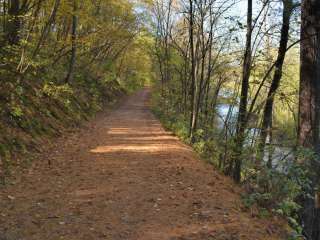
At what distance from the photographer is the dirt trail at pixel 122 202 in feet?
16.7

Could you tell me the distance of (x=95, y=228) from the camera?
5.14 m

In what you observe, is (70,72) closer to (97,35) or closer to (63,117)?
(97,35)

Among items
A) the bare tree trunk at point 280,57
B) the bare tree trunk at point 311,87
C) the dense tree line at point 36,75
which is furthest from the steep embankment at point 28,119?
the bare tree trunk at point 280,57

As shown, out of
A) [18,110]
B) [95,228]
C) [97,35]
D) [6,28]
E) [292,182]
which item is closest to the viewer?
[95,228]

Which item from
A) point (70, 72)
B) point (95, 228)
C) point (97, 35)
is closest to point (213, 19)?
point (97, 35)

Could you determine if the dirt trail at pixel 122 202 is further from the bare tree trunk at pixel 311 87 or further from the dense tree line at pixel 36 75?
the bare tree trunk at pixel 311 87

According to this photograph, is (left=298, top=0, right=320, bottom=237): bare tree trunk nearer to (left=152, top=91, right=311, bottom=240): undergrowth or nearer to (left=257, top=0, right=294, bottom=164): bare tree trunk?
(left=152, top=91, right=311, bottom=240): undergrowth

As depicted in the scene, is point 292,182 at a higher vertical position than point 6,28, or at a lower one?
lower

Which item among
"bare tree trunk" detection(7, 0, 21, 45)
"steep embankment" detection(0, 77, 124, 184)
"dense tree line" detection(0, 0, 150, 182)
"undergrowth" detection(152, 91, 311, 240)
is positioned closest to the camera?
"undergrowth" detection(152, 91, 311, 240)

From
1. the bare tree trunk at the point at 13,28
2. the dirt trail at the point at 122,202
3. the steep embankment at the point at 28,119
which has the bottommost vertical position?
the dirt trail at the point at 122,202

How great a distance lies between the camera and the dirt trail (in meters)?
5.09

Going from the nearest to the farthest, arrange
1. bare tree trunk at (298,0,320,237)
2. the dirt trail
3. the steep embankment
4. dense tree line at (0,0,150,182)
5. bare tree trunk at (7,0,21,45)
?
the dirt trail → bare tree trunk at (298,0,320,237) → the steep embankment → dense tree line at (0,0,150,182) → bare tree trunk at (7,0,21,45)

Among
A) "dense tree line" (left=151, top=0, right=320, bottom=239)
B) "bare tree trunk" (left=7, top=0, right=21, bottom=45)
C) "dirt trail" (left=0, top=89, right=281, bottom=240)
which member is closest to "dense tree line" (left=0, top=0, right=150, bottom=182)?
"bare tree trunk" (left=7, top=0, right=21, bottom=45)

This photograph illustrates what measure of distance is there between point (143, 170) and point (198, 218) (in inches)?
120
